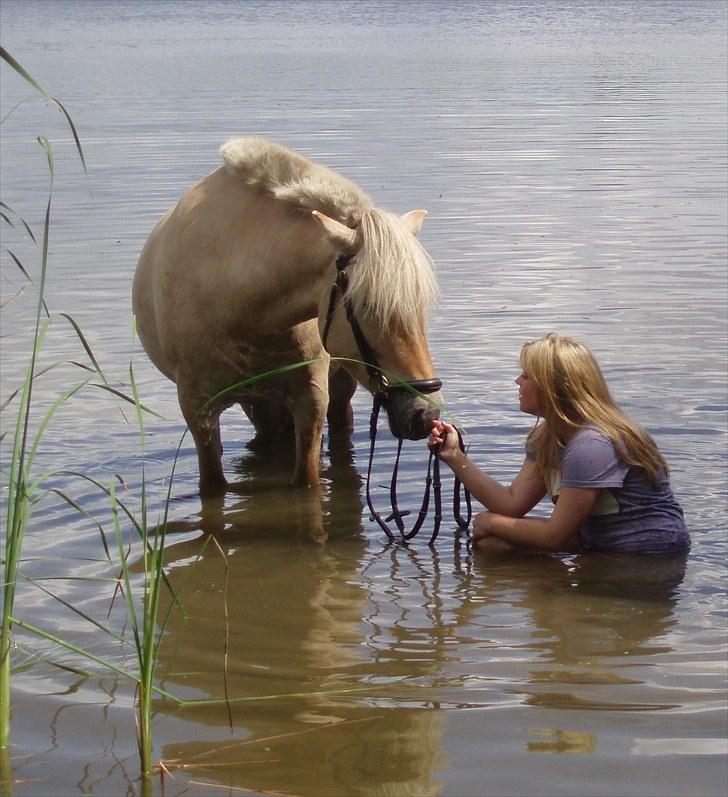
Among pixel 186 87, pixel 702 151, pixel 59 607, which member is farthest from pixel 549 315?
pixel 186 87

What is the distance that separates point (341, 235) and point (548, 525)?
144 centimetres

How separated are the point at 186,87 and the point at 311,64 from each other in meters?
5.90

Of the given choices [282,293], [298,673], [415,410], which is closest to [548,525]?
[415,410]

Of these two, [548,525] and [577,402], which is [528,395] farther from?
[548,525]

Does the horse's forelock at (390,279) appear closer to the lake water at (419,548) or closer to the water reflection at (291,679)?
the lake water at (419,548)

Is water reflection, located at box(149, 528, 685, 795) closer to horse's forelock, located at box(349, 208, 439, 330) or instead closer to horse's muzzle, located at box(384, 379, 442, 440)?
horse's muzzle, located at box(384, 379, 442, 440)

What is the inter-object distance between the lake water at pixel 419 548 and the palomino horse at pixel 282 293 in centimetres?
44

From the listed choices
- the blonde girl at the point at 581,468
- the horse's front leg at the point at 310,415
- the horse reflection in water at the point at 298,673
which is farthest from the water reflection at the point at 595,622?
the horse's front leg at the point at 310,415

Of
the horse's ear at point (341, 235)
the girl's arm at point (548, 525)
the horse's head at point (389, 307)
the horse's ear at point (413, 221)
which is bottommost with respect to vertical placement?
the girl's arm at point (548, 525)

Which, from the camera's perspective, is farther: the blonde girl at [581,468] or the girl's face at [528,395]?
the girl's face at [528,395]

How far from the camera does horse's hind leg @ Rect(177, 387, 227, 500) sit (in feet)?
21.5

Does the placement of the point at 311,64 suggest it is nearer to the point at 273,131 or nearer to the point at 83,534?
the point at 273,131

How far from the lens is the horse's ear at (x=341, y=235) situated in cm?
545

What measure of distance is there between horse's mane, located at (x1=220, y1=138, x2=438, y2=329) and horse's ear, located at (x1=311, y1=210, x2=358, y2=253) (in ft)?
0.15
